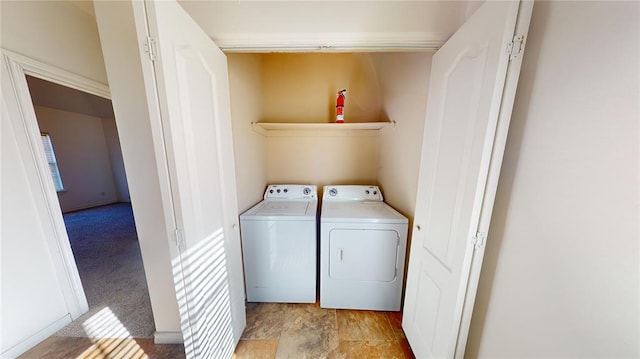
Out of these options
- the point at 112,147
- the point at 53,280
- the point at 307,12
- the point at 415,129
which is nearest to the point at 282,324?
the point at 53,280

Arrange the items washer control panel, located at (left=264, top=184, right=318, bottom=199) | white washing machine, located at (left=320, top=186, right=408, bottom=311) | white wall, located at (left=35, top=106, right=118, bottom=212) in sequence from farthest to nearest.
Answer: white wall, located at (left=35, top=106, right=118, bottom=212) < washer control panel, located at (left=264, top=184, right=318, bottom=199) < white washing machine, located at (left=320, top=186, right=408, bottom=311)

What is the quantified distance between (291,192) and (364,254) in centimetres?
115

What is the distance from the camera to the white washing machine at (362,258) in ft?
5.29

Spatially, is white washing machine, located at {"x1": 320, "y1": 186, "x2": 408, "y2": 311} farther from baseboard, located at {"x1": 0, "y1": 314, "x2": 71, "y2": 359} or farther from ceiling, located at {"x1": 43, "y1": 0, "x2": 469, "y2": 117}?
baseboard, located at {"x1": 0, "y1": 314, "x2": 71, "y2": 359}

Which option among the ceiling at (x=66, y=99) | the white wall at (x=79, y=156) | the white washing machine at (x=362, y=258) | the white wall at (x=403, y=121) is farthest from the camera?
the white wall at (x=79, y=156)

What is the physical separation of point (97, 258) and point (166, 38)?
3.54 metres

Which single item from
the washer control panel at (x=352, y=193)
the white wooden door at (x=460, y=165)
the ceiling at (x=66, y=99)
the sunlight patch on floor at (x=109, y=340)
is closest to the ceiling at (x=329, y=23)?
the white wooden door at (x=460, y=165)

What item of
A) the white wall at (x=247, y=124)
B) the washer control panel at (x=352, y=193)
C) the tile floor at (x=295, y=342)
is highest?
the white wall at (x=247, y=124)

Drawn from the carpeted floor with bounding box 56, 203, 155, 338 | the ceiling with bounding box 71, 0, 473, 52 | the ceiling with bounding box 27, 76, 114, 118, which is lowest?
the carpeted floor with bounding box 56, 203, 155, 338

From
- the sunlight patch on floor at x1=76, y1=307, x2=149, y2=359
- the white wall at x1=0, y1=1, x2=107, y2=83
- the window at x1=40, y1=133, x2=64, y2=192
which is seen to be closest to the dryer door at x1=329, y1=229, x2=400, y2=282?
the sunlight patch on floor at x1=76, y1=307, x2=149, y2=359

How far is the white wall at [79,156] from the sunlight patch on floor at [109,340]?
5.31 m

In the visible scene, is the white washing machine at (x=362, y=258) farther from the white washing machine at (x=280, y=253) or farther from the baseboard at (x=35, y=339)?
the baseboard at (x=35, y=339)

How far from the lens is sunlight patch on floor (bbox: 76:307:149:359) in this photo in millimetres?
1383

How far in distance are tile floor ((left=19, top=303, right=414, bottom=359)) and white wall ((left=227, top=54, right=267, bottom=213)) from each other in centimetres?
111
